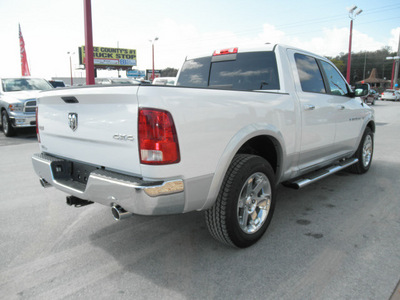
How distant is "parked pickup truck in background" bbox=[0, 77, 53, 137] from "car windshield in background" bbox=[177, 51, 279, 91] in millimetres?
6865

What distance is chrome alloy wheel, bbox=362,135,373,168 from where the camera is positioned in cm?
511

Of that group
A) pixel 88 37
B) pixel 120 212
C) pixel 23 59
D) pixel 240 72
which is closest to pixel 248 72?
pixel 240 72

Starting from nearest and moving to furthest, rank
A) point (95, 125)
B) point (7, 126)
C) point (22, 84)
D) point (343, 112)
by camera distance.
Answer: point (95, 125) < point (343, 112) < point (7, 126) < point (22, 84)

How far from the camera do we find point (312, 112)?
3.46 meters

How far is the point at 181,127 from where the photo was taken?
2.09m

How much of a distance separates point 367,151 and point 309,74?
2.39 meters

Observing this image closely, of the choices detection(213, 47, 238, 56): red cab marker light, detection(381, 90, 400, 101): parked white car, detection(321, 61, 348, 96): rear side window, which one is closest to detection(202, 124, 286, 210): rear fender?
detection(213, 47, 238, 56): red cab marker light

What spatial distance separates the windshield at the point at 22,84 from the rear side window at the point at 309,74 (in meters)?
8.71

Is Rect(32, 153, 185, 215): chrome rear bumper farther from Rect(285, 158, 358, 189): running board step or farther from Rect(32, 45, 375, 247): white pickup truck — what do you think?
Rect(285, 158, 358, 189): running board step

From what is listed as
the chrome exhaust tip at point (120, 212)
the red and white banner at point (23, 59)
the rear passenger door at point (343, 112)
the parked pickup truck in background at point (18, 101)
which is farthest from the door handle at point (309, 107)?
the red and white banner at point (23, 59)

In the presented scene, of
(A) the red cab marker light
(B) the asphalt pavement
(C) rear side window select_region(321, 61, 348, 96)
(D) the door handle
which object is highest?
(A) the red cab marker light

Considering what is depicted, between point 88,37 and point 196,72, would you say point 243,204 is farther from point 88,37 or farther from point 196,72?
point 88,37

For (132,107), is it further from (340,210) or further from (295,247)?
(340,210)

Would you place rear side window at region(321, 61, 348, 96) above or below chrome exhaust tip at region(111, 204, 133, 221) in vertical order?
above
